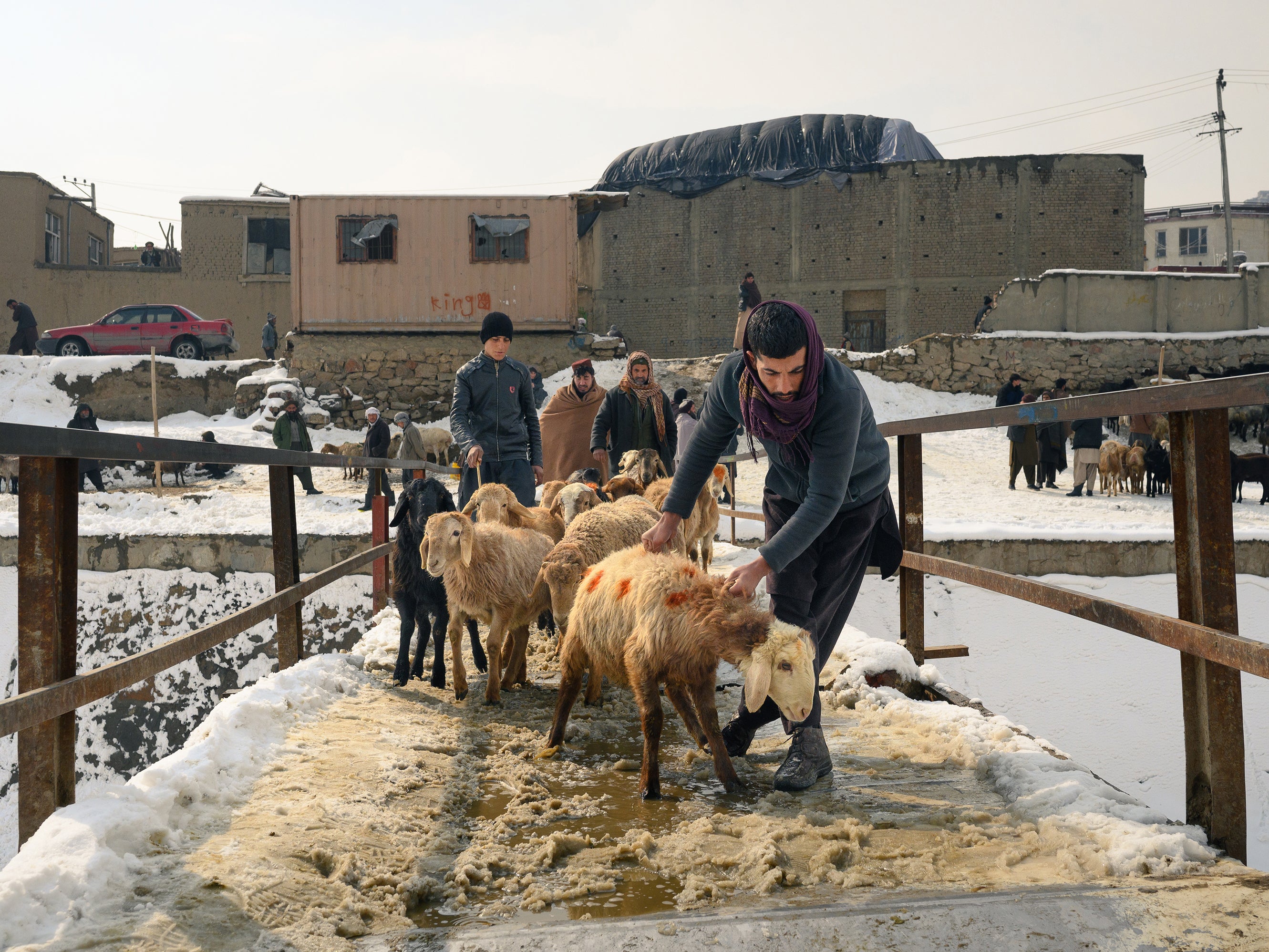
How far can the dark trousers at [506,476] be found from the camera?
22.5 ft

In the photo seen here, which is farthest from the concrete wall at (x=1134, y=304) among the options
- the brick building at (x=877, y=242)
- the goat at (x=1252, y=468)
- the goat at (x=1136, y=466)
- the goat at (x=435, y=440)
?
the goat at (x=435, y=440)

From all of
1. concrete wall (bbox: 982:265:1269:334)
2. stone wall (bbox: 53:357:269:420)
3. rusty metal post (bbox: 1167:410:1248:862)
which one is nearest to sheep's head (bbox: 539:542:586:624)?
rusty metal post (bbox: 1167:410:1248:862)

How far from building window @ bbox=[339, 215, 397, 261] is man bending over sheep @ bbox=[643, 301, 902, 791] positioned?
74.6 ft

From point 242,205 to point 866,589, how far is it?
105 ft

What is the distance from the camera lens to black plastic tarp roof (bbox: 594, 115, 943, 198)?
37344mm

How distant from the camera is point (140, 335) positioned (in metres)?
27.9

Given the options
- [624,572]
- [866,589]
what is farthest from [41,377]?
[624,572]

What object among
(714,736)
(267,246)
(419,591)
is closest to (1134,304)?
(419,591)

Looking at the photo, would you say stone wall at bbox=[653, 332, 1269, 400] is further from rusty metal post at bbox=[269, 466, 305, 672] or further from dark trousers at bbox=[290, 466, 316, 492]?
rusty metal post at bbox=[269, 466, 305, 672]

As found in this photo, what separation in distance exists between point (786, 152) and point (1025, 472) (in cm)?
2298

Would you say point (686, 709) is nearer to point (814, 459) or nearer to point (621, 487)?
point (814, 459)

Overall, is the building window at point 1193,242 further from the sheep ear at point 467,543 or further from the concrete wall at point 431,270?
the sheep ear at point 467,543

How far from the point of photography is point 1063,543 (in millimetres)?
12188

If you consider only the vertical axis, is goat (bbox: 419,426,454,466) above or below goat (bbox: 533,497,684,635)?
above
